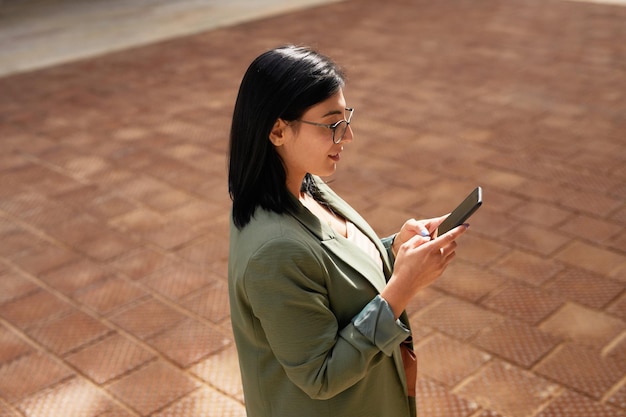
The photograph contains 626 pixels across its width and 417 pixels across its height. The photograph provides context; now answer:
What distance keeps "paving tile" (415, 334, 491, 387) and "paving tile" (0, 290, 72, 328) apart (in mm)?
1945

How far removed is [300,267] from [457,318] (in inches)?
95.4

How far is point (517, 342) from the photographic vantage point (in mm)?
3797

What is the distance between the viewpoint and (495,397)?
11.3 ft

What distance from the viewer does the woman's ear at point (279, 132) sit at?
1.79m

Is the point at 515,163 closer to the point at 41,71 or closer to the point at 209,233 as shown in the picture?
the point at 209,233

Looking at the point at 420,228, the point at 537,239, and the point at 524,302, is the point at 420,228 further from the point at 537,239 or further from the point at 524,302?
the point at 537,239

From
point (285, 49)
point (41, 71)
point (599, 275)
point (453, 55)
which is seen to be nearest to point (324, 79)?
point (285, 49)

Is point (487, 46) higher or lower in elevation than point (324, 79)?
lower

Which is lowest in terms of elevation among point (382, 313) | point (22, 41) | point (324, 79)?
point (22, 41)

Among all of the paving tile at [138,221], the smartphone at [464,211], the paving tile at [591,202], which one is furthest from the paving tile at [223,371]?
the paving tile at [591,202]

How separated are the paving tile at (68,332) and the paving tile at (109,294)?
0.11 metres

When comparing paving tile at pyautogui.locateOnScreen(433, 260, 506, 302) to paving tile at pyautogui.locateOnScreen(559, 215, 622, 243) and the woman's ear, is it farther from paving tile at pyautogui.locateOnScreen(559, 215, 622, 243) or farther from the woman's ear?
the woman's ear

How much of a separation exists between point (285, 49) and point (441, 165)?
164 inches

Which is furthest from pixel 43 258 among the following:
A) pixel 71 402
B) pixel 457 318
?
pixel 457 318
